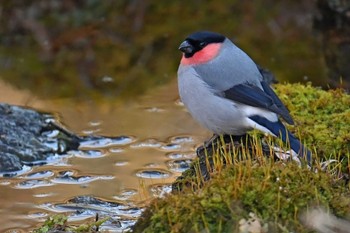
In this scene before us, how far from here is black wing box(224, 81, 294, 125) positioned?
5246mm

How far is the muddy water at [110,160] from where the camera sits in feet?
19.6

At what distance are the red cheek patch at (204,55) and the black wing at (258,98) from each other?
31 cm

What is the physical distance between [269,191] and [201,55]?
1.64m

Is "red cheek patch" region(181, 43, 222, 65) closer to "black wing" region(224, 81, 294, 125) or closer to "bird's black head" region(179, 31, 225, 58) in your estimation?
"bird's black head" region(179, 31, 225, 58)

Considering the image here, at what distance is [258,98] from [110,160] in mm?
1929

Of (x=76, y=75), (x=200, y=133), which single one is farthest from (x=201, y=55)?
(x=76, y=75)

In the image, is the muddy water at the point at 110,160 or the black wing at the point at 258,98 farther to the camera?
the muddy water at the point at 110,160

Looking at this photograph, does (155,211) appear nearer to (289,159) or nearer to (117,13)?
(289,159)

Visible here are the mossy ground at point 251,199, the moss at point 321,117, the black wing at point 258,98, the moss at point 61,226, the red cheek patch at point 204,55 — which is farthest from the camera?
the red cheek patch at point 204,55

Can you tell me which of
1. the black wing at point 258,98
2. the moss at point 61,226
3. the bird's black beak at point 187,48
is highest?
the bird's black beak at point 187,48

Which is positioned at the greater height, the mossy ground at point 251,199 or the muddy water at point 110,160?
the muddy water at point 110,160

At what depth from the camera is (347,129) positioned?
582 cm

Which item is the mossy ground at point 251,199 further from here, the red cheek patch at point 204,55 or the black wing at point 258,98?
the red cheek patch at point 204,55

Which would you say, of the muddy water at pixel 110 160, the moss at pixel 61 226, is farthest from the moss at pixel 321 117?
the moss at pixel 61 226
